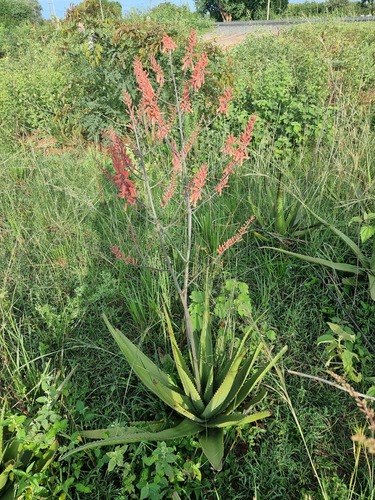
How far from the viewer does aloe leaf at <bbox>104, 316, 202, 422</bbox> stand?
4.83 ft

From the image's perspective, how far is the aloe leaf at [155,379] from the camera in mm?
1472

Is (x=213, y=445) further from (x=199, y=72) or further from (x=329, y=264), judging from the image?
(x=199, y=72)

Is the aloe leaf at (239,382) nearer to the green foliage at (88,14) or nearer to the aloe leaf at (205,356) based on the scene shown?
the aloe leaf at (205,356)

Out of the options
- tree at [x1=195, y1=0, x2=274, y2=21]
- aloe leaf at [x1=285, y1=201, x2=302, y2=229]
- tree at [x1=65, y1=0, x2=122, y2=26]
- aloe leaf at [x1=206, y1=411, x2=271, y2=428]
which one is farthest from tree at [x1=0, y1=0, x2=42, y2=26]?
aloe leaf at [x1=206, y1=411, x2=271, y2=428]

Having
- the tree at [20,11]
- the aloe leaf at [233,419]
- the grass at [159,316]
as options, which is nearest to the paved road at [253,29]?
the grass at [159,316]

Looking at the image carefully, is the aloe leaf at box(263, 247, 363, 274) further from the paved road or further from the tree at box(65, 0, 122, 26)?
the paved road

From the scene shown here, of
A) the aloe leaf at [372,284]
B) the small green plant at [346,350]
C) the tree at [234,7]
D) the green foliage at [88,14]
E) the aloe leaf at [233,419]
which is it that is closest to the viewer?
the aloe leaf at [233,419]

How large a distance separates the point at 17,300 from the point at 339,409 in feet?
5.76

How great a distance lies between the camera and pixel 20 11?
→ 824 inches

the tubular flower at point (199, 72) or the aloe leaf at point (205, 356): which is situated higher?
the tubular flower at point (199, 72)

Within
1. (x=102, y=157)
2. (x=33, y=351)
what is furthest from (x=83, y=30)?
(x=33, y=351)

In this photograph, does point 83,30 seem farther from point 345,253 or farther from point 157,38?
point 345,253

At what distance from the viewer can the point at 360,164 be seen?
2.89m

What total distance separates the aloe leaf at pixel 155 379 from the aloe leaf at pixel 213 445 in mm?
63
